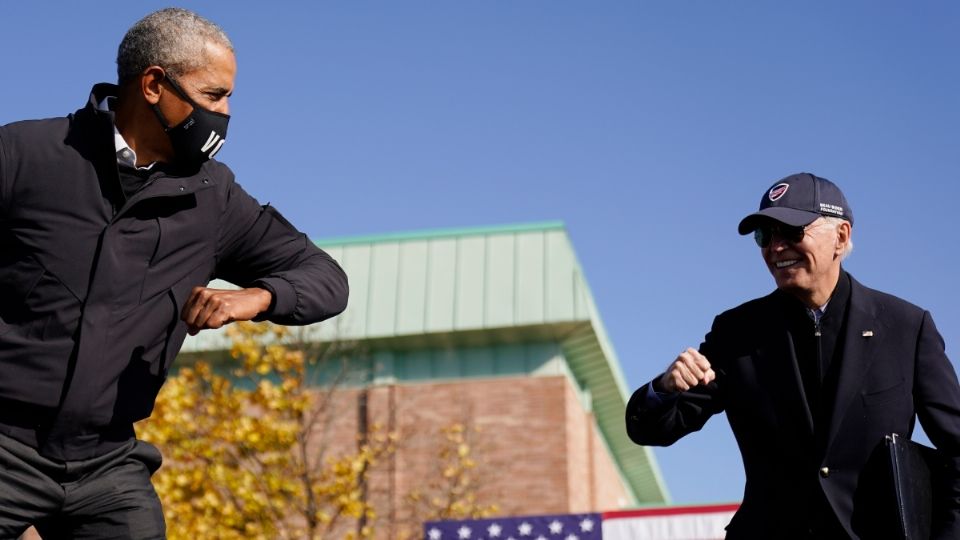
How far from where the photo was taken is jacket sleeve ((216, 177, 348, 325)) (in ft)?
14.1


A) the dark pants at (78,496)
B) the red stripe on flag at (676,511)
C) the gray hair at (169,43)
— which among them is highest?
the red stripe on flag at (676,511)

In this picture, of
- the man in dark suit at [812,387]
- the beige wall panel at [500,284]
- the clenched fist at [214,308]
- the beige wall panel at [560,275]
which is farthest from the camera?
the beige wall panel at [500,284]

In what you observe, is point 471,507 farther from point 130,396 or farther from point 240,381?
point 130,396

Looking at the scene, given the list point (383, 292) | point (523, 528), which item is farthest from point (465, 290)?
point (523, 528)

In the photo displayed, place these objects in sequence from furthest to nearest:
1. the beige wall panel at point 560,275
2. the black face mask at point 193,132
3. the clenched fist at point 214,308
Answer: the beige wall panel at point 560,275
the black face mask at point 193,132
the clenched fist at point 214,308

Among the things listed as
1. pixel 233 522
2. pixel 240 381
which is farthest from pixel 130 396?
pixel 240 381

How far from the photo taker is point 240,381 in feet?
105

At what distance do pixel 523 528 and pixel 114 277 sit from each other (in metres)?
12.4

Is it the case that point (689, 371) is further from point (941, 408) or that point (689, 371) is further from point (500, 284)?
point (500, 284)

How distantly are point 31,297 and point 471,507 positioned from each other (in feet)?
73.5

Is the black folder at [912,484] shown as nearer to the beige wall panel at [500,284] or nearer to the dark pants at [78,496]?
the dark pants at [78,496]

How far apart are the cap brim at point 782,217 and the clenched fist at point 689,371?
608 mm

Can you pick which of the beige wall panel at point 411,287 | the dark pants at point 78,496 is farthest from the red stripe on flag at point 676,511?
the beige wall panel at point 411,287

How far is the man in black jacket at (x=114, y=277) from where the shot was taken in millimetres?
3869
